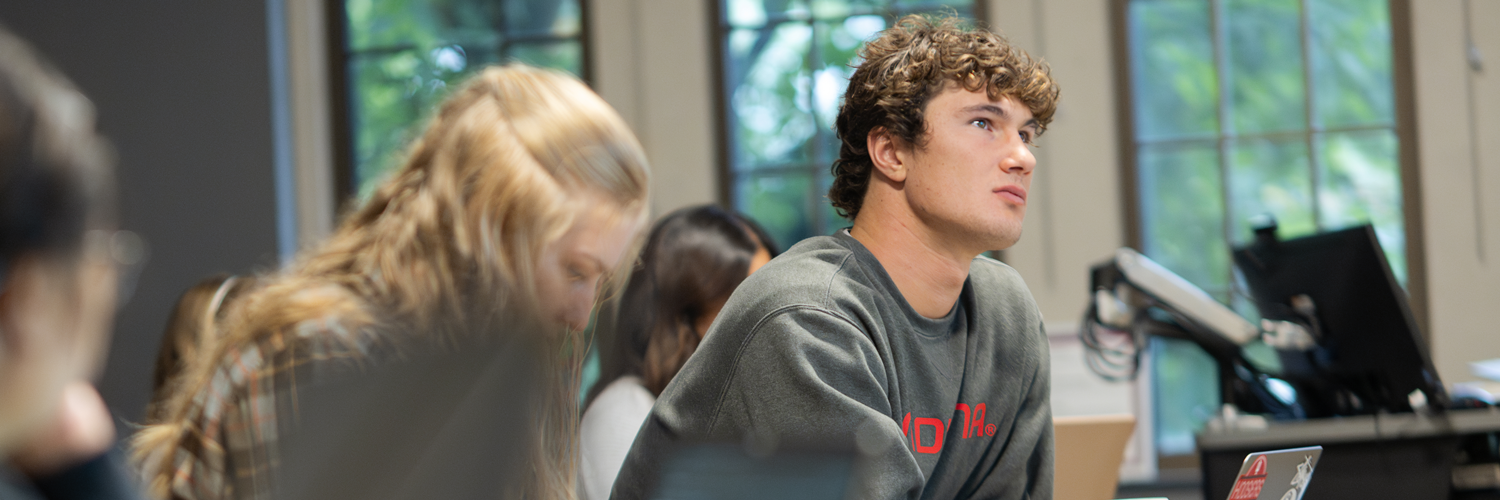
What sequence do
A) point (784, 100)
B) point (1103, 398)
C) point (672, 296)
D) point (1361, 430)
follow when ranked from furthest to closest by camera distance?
point (784, 100)
point (1103, 398)
point (672, 296)
point (1361, 430)

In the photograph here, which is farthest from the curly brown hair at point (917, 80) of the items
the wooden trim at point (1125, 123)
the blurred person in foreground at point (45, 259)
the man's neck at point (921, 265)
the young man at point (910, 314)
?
the wooden trim at point (1125, 123)

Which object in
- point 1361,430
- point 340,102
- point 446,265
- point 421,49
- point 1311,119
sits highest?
point 421,49

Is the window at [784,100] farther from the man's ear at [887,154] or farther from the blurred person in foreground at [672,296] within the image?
the man's ear at [887,154]

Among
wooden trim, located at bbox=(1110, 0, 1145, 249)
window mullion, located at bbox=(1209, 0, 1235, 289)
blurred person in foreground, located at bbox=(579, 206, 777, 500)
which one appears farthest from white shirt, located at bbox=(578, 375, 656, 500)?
window mullion, located at bbox=(1209, 0, 1235, 289)

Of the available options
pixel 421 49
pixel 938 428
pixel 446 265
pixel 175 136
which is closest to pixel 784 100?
pixel 421 49

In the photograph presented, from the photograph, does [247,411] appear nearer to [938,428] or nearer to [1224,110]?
[938,428]

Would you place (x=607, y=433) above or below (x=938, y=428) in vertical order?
below

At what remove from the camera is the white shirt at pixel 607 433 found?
189 cm

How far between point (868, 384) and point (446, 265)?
565 millimetres

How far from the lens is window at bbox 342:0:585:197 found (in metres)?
4.62

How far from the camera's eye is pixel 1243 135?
412 centimetres

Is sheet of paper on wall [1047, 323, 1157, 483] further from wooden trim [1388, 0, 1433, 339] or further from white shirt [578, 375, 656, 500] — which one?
white shirt [578, 375, 656, 500]

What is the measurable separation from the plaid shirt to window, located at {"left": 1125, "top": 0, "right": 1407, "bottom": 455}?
3793 millimetres

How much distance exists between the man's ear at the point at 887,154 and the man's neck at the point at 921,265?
0.07m
